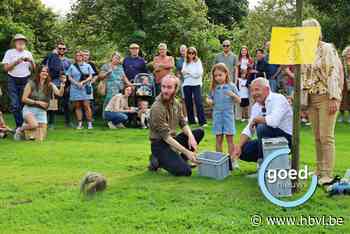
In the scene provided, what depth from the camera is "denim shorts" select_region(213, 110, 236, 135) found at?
735 centimetres

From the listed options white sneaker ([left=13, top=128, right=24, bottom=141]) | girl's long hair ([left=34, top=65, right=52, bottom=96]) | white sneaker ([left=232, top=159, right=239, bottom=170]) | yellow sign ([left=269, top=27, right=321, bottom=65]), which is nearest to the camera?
yellow sign ([left=269, top=27, right=321, bottom=65])

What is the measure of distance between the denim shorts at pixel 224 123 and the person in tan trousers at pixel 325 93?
1342 mm

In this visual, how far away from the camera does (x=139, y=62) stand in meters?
12.2

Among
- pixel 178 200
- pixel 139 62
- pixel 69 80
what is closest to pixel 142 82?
pixel 139 62

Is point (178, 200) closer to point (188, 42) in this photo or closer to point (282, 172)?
point (282, 172)

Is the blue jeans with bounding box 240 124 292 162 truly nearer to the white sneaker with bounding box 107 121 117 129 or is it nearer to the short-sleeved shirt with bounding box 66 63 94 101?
the white sneaker with bounding box 107 121 117 129

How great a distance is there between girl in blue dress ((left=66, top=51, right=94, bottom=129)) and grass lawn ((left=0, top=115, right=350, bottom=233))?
3.26 metres

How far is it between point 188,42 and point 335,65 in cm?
1039

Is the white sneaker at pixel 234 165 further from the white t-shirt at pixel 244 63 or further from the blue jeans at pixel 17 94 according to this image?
the white t-shirt at pixel 244 63

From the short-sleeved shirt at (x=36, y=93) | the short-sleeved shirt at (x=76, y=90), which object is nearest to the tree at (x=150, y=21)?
the short-sleeved shirt at (x=76, y=90)

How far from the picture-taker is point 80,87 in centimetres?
1138

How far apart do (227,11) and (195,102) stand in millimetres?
23243

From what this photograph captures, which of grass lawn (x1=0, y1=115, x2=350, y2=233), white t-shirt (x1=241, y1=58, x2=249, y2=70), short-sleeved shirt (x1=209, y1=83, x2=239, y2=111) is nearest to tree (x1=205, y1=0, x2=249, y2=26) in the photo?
white t-shirt (x1=241, y1=58, x2=249, y2=70)

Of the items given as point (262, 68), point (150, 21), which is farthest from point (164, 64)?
point (150, 21)
